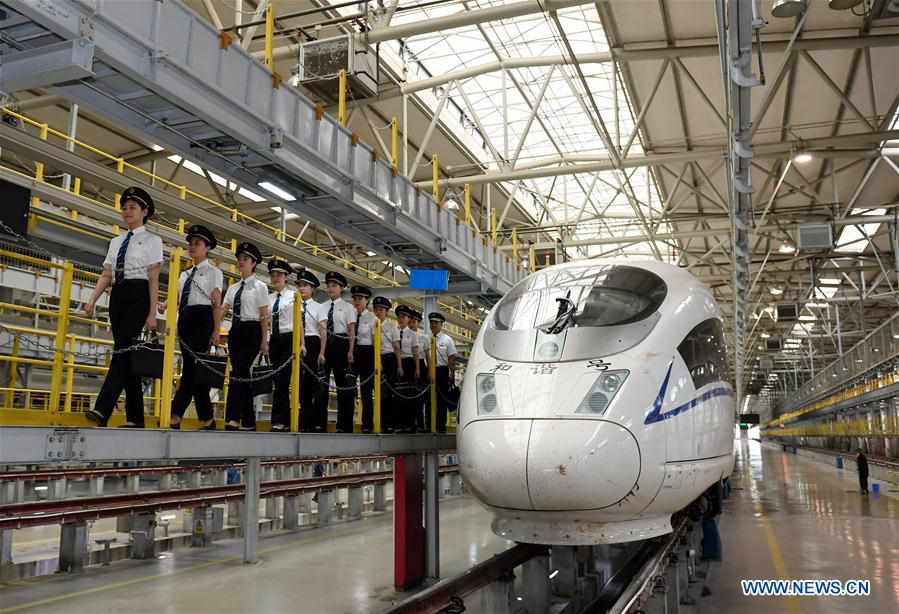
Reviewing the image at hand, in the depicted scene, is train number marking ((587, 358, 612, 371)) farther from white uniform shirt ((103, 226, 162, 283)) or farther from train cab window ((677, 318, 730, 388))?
white uniform shirt ((103, 226, 162, 283))

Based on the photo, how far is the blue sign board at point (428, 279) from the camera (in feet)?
39.2

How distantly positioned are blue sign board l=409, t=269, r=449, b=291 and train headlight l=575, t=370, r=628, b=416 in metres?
6.62

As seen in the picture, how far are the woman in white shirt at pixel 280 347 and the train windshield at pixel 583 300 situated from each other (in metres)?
2.28

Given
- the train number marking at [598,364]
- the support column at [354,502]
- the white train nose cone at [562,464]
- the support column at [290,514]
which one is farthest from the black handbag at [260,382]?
the support column at [354,502]

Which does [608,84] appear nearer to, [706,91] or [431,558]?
[706,91]

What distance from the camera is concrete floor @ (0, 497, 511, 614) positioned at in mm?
7598

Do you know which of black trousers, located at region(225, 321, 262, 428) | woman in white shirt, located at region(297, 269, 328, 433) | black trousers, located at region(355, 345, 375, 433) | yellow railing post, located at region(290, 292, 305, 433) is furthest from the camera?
black trousers, located at region(355, 345, 375, 433)

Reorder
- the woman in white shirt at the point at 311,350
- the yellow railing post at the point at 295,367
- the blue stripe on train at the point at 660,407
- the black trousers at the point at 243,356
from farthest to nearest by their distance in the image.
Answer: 1. the woman in white shirt at the point at 311,350
2. the yellow railing post at the point at 295,367
3. the black trousers at the point at 243,356
4. the blue stripe on train at the point at 660,407

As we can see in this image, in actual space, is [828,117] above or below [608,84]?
below

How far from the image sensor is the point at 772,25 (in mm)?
13367

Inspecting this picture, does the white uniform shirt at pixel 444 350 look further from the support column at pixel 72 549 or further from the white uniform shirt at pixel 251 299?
the support column at pixel 72 549

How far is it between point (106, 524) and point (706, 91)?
1527 cm

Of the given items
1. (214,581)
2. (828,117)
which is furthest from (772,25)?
(214,581)

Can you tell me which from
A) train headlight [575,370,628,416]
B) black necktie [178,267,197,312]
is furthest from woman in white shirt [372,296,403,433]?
train headlight [575,370,628,416]
